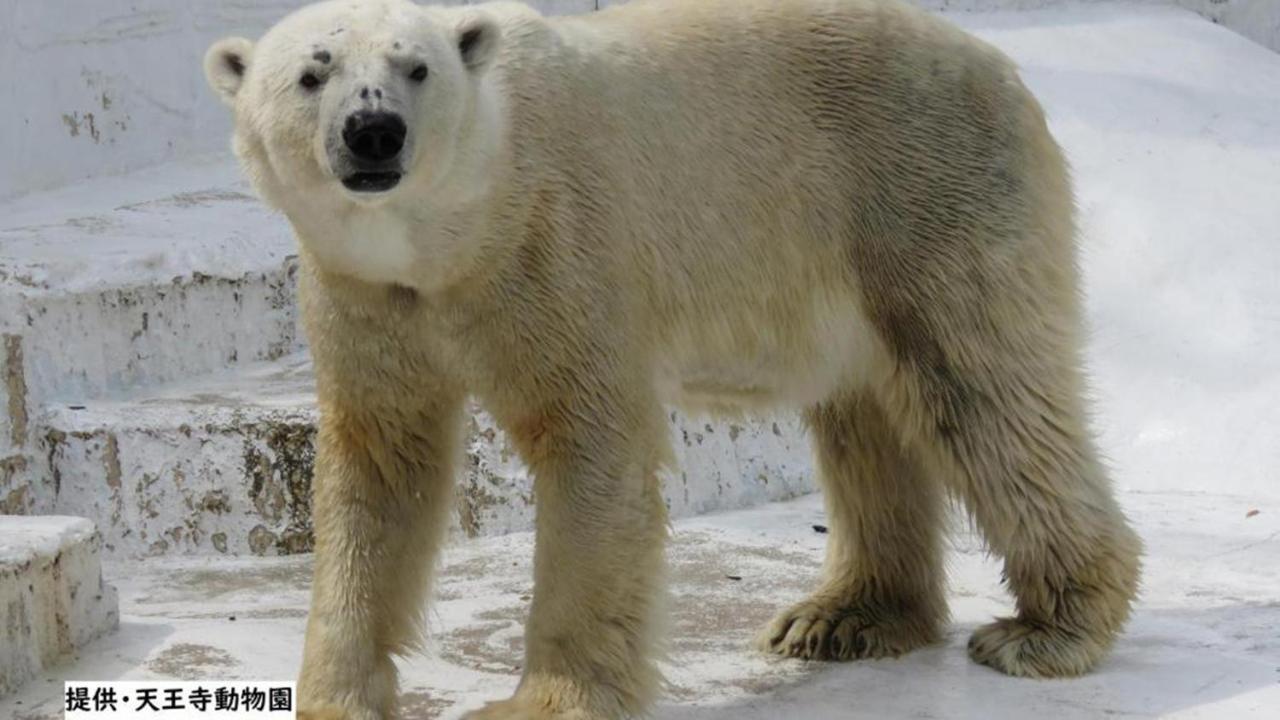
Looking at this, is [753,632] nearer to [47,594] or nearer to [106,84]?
[47,594]

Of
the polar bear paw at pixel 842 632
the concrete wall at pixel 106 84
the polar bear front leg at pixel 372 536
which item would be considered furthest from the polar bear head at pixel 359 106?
the concrete wall at pixel 106 84

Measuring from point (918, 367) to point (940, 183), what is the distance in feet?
1.27

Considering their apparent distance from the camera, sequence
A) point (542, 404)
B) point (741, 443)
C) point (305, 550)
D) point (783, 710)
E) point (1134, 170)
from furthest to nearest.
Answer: point (1134, 170)
point (741, 443)
point (305, 550)
point (783, 710)
point (542, 404)

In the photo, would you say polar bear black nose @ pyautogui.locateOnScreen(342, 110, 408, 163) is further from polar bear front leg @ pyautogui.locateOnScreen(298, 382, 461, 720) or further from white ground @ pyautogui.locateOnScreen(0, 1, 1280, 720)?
white ground @ pyautogui.locateOnScreen(0, 1, 1280, 720)

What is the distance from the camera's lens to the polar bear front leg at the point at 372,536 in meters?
3.78

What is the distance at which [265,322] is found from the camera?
652 cm

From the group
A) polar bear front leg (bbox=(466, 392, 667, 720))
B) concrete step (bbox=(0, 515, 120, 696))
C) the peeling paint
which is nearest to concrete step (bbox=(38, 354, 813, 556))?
the peeling paint

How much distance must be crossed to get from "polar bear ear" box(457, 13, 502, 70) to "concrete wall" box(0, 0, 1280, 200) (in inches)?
166

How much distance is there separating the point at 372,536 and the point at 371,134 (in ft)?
2.93

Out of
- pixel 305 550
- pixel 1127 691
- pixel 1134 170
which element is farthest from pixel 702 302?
pixel 1134 170

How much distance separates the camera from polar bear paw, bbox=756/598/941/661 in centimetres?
446

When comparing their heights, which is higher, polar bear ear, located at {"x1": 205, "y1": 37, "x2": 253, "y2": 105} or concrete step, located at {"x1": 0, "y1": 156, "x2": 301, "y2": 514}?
polar bear ear, located at {"x1": 205, "y1": 37, "x2": 253, "y2": 105}

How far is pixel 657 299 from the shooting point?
3.93 metres

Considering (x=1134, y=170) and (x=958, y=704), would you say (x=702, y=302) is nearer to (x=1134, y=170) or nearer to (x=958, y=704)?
(x=958, y=704)
